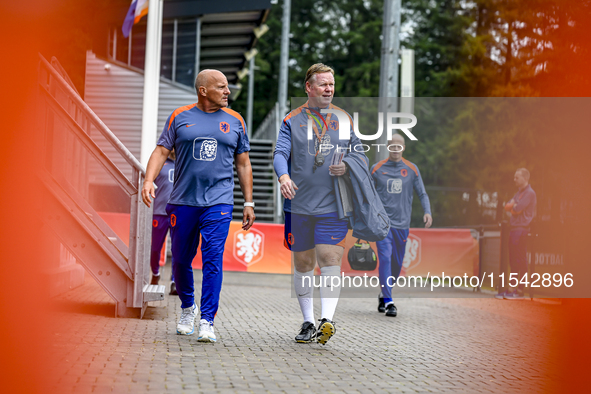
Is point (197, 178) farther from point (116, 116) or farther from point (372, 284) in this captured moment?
point (116, 116)

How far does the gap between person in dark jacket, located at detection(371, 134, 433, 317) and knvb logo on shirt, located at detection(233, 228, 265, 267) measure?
18.3ft

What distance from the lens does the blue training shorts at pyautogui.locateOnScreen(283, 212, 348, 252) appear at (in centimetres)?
603

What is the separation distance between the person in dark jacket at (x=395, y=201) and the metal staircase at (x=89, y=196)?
9.98ft

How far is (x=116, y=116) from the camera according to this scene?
18812 mm

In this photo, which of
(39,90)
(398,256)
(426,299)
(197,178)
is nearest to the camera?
(197,178)

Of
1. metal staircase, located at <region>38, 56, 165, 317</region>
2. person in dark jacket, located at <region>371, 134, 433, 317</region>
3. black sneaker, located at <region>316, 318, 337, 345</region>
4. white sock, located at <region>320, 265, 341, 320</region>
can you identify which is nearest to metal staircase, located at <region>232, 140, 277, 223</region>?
person in dark jacket, located at <region>371, 134, 433, 317</region>

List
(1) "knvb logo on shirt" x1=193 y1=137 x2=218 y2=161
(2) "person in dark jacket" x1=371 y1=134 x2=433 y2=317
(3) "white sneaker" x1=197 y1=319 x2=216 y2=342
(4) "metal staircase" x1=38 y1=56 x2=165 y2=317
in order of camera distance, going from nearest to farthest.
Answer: (3) "white sneaker" x1=197 y1=319 x2=216 y2=342 → (1) "knvb logo on shirt" x1=193 y1=137 x2=218 y2=161 → (4) "metal staircase" x1=38 y1=56 x2=165 y2=317 → (2) "person in dark jacket" x1=371 y1=134 x2=433 y2=317

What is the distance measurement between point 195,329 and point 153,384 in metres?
2.32

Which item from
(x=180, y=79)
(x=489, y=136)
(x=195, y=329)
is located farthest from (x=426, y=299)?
(x=489, y=136)

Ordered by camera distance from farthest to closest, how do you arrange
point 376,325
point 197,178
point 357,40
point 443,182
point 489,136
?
point 357,40 < point 443,182 < point 489,136 < point 376,325 < point 197,178

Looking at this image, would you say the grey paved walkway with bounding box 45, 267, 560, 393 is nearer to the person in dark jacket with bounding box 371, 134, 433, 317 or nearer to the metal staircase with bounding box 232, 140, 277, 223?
the person in dark jacket with bounding box 371, 134, 433, 317

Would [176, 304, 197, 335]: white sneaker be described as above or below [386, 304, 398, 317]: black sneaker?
above

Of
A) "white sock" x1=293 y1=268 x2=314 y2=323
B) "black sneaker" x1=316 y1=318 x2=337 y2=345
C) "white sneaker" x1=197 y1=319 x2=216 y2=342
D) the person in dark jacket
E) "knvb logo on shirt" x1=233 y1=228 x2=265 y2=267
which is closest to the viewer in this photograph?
"white sneaker" x1=197 y1=319 x2=216 y2=342

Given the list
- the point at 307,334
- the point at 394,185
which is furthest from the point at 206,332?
the point at 394,185
